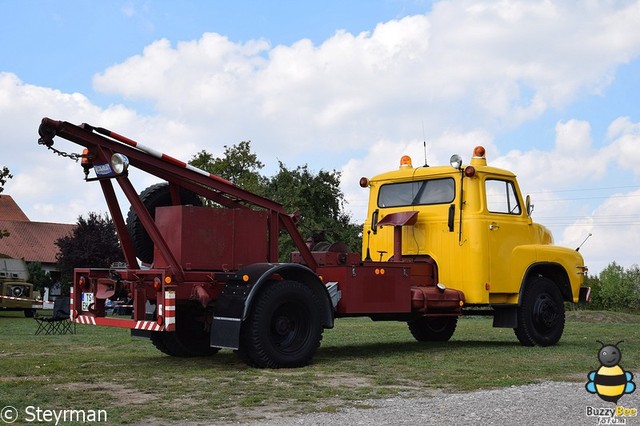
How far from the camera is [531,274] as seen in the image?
1438 centimetres

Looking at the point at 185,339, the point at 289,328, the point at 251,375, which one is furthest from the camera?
the point at 185,339

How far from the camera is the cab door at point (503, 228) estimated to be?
13594 mm

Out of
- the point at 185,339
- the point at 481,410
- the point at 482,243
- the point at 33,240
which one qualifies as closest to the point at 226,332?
the point at 185,339

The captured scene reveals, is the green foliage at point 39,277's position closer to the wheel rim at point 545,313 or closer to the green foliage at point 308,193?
the green foliage at point 308,193

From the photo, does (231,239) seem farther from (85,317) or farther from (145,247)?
(85,317)

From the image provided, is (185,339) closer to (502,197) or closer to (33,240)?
(502,197)

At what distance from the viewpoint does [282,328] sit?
10828 millimetres

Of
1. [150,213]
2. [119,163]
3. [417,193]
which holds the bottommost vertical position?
[150,213]

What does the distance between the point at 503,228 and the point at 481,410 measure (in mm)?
6821

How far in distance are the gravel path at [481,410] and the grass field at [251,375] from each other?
15.3 inches

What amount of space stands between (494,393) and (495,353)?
4611mm

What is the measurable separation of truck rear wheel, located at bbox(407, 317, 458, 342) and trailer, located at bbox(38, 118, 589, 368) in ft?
0.07

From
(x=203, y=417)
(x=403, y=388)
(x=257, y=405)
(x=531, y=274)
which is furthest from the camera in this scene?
(x=531, y=274)

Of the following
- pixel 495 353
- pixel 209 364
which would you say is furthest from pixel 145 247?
pixel 495 353
